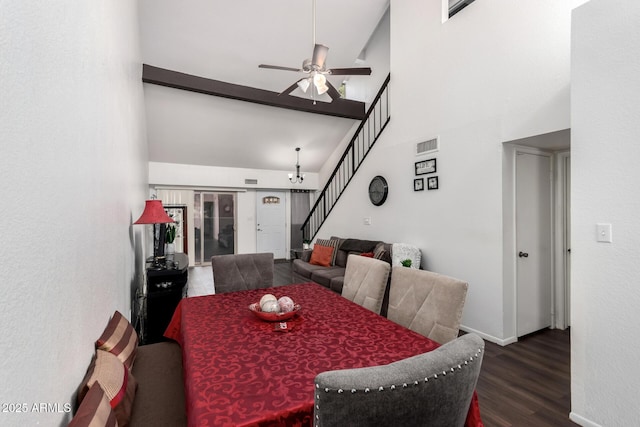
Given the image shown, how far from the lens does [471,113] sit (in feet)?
11.0

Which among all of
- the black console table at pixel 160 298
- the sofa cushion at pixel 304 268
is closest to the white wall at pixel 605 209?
the black console table at pixel 160 298

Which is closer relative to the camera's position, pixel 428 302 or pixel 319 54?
pixel 428 302

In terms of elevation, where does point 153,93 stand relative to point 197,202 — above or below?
above

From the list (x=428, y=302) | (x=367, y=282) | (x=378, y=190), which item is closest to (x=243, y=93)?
(x=378, y=190)

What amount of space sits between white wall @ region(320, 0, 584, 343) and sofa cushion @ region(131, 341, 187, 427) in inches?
119

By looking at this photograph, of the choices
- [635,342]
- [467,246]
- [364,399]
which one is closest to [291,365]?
[364,399]

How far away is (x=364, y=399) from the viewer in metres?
0.72

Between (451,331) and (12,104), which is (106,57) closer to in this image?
(12,104)

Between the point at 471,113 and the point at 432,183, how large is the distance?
3.03ft

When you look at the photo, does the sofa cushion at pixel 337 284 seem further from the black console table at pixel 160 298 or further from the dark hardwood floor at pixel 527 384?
the black console table at pixel 160 298

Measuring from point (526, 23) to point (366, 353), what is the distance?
3.38m

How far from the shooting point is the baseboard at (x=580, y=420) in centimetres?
183

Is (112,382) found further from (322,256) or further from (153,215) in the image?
(322,256)

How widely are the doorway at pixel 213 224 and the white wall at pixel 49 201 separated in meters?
6.32
